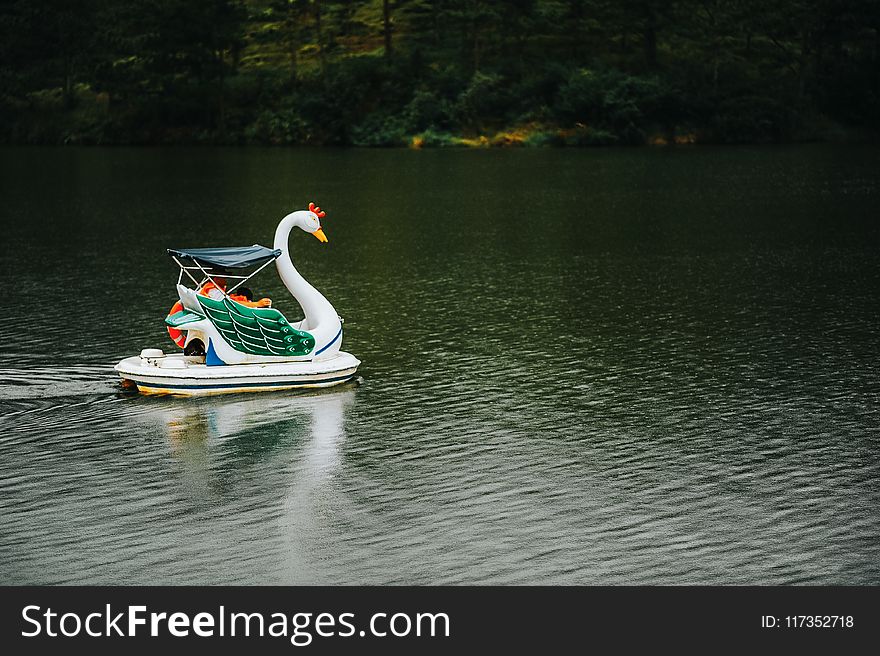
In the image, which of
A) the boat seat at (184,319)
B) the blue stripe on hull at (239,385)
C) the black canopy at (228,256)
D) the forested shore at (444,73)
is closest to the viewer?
the boat seat at (184,319)

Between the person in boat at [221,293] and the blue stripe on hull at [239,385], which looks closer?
the blue stripe on hull at [239,385]

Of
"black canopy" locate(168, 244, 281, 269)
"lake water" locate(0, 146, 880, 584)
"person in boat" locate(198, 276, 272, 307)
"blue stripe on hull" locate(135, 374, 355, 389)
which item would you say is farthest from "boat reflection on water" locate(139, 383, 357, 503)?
"black canopy" locate(168, 244, 281, 269)

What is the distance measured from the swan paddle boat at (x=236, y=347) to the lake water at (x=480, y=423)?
56cm

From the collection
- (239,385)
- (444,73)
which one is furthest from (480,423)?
(444,73)

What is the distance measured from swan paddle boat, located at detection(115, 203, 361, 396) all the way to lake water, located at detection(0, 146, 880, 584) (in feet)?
1.85

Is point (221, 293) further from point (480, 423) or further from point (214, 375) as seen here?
point (480, 423)

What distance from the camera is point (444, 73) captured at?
108 metres

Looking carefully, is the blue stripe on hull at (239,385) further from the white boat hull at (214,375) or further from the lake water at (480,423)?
the lake water at (480,423)

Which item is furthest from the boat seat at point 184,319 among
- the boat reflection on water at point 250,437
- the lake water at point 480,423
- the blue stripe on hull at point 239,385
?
the lake water at point 480,423

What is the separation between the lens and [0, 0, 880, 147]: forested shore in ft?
339

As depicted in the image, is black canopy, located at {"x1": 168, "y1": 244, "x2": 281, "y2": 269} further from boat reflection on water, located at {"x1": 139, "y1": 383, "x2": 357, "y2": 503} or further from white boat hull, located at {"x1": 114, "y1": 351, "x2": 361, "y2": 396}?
boat reflection on water, located at {"x1": 139, "y1": 383, "x2": 357, "y2": 503}

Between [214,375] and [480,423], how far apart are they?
4.64 meters

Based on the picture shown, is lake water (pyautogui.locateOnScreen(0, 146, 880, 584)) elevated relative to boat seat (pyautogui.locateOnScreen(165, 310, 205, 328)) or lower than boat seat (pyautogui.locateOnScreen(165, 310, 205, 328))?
lower

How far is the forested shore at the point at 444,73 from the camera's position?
339 ft
